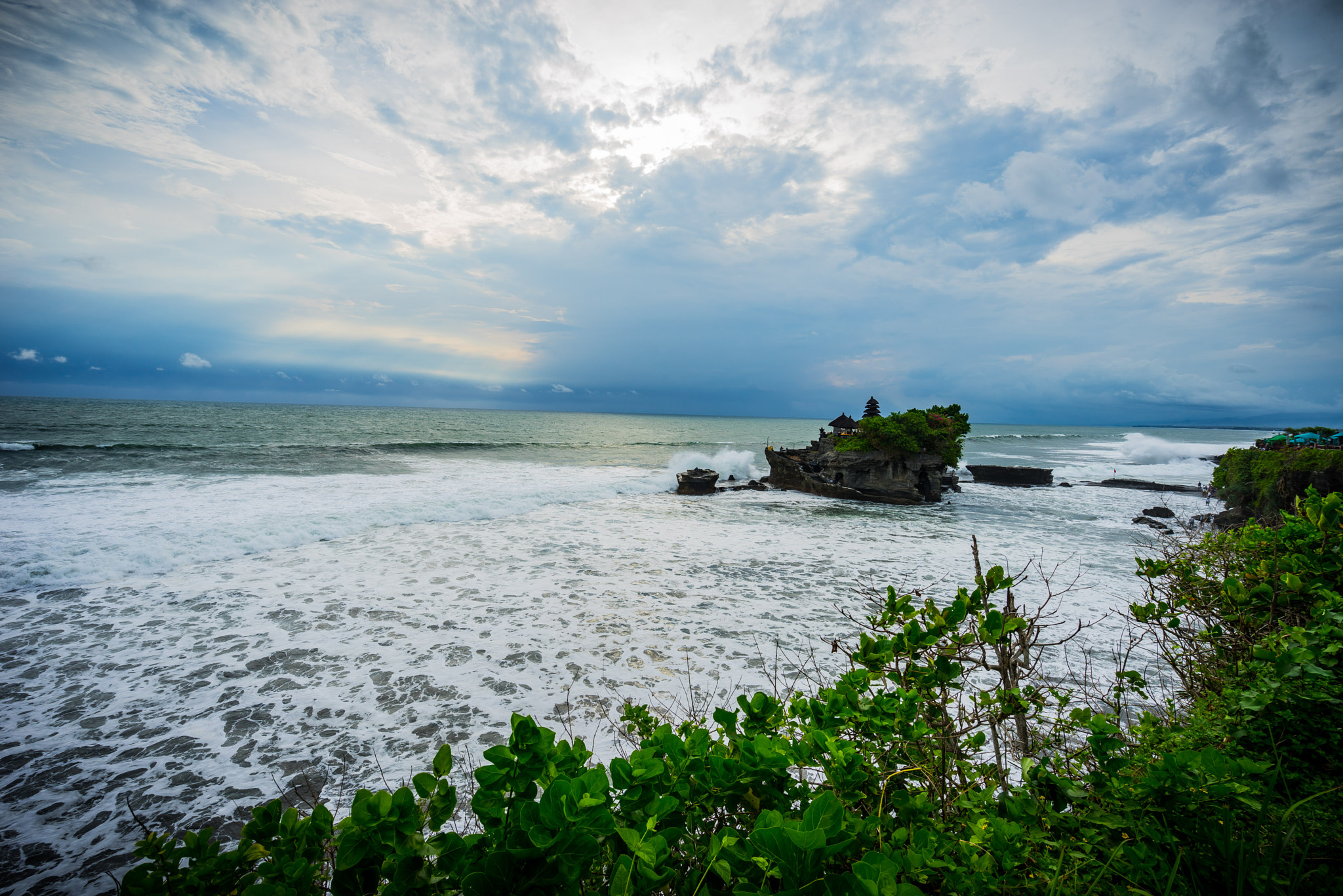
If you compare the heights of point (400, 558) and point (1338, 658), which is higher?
point (1338, 658)

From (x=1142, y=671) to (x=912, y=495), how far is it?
21417 mm

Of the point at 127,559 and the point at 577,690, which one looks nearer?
the point at 577,690

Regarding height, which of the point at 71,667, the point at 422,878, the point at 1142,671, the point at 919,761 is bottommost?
the point at 71,667

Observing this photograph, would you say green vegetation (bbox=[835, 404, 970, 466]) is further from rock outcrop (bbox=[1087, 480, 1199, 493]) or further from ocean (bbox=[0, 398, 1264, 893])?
rock outcrop (bbox=[1087, 480, 1199, 493])

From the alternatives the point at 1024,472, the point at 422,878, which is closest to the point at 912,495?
the point at 1024,472

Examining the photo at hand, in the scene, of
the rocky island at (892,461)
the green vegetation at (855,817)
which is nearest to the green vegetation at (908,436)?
the rocky island at (892,461)

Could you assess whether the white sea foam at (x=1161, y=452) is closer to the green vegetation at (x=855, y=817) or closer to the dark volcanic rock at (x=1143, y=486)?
the dark volcanic rock at (x=1143, y=486)

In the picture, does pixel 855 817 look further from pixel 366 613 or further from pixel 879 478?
pixel 879 478

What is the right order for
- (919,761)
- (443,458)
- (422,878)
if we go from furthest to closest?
(443,458), (919,761), (422,878)

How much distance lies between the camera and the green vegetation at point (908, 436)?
28828 mm

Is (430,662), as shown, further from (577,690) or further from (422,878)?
(422,878)

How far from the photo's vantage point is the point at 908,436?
28844 mm

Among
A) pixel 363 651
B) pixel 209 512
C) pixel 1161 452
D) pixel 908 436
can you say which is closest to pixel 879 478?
pixel 908 436

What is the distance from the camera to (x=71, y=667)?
25.6 ft
